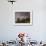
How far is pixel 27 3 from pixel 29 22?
744mm

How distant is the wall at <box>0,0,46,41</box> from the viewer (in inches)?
194

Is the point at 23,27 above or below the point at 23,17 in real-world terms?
below

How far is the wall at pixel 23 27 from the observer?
4.92 meters

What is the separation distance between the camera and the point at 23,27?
4.96m

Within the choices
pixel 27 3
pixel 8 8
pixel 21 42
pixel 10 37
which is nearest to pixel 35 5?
pixel 27 3

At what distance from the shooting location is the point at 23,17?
16.3ft

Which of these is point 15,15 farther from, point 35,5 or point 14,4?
point 35,5

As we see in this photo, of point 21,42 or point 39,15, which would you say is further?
point 39,15

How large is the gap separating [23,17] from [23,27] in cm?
39

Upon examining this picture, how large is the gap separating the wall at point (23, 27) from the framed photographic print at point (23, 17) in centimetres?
15

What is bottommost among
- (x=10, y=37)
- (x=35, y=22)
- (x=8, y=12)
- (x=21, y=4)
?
(x=10, y=37)

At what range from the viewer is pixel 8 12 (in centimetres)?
499

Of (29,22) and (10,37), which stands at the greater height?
(29,22)

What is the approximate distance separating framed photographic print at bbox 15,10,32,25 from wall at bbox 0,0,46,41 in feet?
0.51
